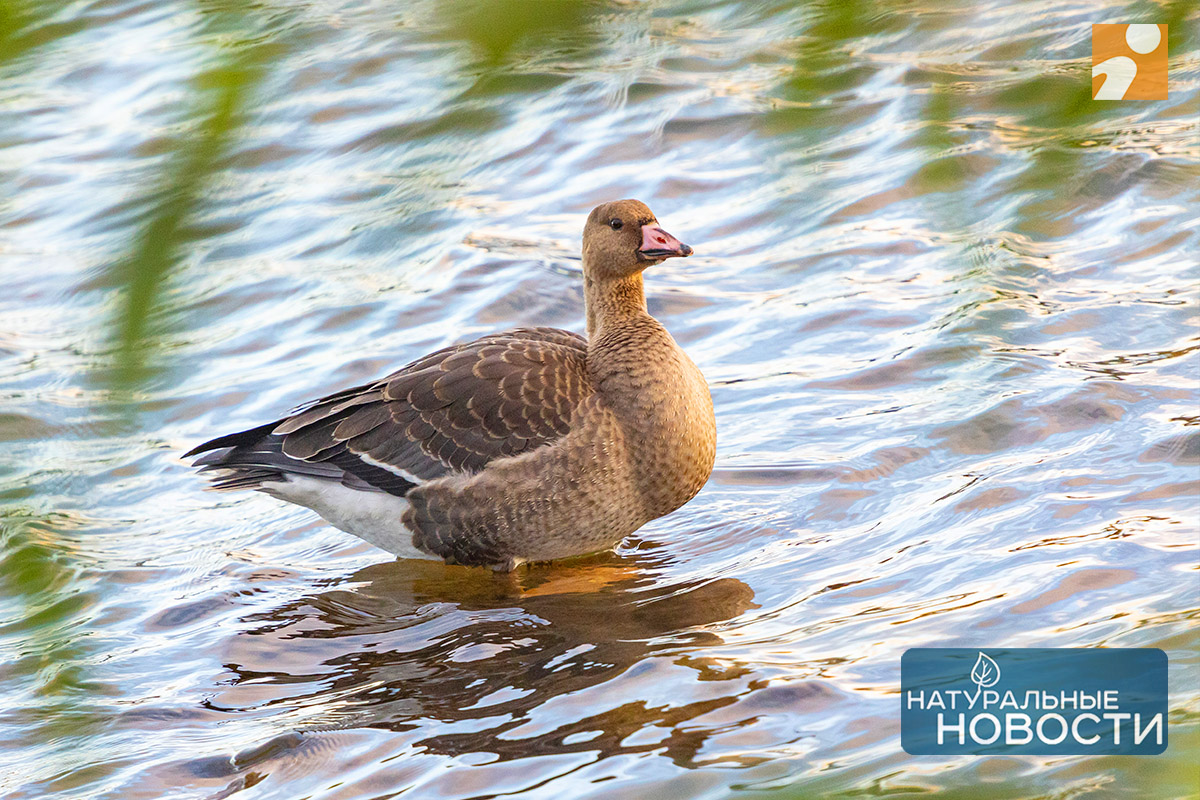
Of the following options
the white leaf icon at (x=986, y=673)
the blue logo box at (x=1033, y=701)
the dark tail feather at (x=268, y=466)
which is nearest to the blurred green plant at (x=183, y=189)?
the blue logo box at (x=1033, y=701)

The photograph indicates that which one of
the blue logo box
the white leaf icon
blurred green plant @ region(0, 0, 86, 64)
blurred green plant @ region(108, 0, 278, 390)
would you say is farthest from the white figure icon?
the white leaf icon

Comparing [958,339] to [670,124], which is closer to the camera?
[958,339]

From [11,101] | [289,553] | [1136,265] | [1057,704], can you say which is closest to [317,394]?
[289,553]

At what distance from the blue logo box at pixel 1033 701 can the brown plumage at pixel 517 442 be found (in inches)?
80.5

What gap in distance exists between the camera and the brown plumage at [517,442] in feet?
20.9

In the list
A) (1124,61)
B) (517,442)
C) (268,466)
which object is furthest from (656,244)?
(1124,61)

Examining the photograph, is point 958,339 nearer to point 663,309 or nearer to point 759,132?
point 663,309

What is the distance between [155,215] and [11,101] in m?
0.53

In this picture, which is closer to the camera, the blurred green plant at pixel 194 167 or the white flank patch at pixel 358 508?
the blurred green plant at pixel 194 167

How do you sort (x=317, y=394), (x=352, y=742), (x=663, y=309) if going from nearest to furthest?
(x=352, y=742)
(x=317, y=394)
(x=663, y=309)

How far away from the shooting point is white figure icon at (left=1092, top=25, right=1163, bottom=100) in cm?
161

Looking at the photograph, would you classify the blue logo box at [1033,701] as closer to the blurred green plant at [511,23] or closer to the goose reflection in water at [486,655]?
the goose reflection in water at [486,655]

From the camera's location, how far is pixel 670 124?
A: 10.6 meters

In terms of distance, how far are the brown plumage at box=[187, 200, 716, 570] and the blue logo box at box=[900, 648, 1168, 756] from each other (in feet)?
6.71
